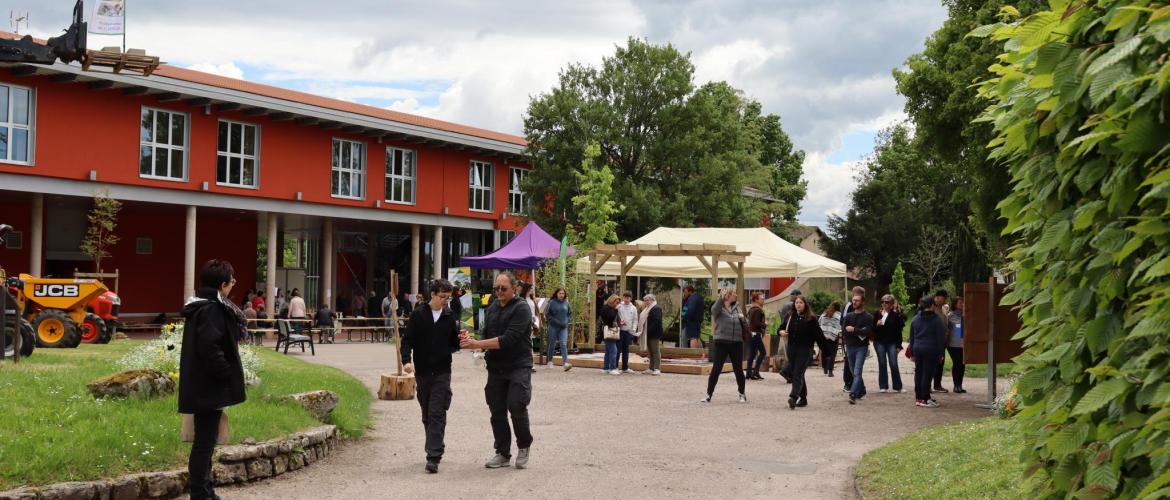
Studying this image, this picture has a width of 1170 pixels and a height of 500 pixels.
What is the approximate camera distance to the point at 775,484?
893cm

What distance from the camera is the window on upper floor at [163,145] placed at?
30.3 m

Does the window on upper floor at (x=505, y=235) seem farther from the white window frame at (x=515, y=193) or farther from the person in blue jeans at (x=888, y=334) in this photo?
the person in blue jeans at (x=888, y=334)

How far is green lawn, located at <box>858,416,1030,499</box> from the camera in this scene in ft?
25.4

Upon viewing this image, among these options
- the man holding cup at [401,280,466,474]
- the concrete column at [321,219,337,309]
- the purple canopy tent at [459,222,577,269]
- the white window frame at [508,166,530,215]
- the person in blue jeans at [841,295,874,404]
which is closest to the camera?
the man holding cup at [401,280,466,474]

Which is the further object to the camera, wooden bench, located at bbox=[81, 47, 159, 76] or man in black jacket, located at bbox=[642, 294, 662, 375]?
man in black jacket, located at bbox=[642, 294, 662, 375]

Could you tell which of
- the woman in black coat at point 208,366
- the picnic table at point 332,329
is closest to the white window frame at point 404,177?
the picnic table at point 332,329

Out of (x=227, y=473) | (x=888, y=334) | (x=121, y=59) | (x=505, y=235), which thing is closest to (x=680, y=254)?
(x=888, y=334)

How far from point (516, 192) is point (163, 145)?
1578 centimetres

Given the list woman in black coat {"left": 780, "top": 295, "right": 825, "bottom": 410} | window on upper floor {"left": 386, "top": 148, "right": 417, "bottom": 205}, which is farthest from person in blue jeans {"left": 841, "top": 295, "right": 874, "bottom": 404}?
window on upper floor {"left": 386, "top": 148, "right": 417, "bottom": 205}

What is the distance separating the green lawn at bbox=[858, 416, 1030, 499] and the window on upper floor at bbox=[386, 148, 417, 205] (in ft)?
94.3

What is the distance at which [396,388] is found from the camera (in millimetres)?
14562

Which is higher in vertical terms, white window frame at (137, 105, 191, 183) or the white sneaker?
white window frame at (137, 105, 191, 183)

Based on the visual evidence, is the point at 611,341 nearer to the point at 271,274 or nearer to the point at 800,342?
the point at 800,342

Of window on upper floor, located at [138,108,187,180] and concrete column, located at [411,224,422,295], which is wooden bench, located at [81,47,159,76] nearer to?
window on upper floor, located at [138,108,187,180]
